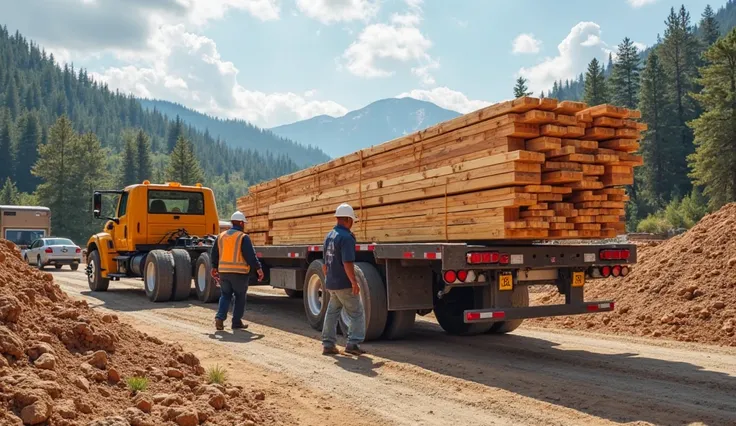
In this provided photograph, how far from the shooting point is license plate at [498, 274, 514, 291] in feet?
26.4

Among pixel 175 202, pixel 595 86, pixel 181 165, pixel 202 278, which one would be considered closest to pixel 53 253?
pixel 175 202

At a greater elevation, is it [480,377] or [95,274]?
[95,274]

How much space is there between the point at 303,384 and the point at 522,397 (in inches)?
91.7

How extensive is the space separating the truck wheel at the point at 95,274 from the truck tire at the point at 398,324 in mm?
11010

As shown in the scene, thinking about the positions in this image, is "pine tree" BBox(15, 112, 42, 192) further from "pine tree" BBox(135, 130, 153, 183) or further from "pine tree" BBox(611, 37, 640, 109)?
"pine tree" BBox(611, 37, 640, 109)

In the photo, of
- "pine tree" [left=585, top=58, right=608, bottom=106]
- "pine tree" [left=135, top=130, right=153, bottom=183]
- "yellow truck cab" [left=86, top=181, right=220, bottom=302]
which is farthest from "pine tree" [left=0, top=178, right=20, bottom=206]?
"yellow truck cab" [left=86, top=181, right=220, bottom=302]

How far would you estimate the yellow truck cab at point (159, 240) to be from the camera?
1502 centimetres

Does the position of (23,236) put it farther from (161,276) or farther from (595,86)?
(595,86)

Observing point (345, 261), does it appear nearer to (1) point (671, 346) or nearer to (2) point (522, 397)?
(2) point (522, 397)

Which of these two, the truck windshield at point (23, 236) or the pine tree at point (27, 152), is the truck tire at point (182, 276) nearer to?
the truck windshield at point (23, 236)

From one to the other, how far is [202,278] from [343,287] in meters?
7.14

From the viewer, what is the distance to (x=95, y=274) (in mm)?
17750

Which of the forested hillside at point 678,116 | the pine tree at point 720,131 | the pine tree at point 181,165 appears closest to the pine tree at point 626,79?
the forested hillside at point 678,116

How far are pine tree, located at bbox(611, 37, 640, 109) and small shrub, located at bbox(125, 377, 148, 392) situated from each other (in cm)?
7772
